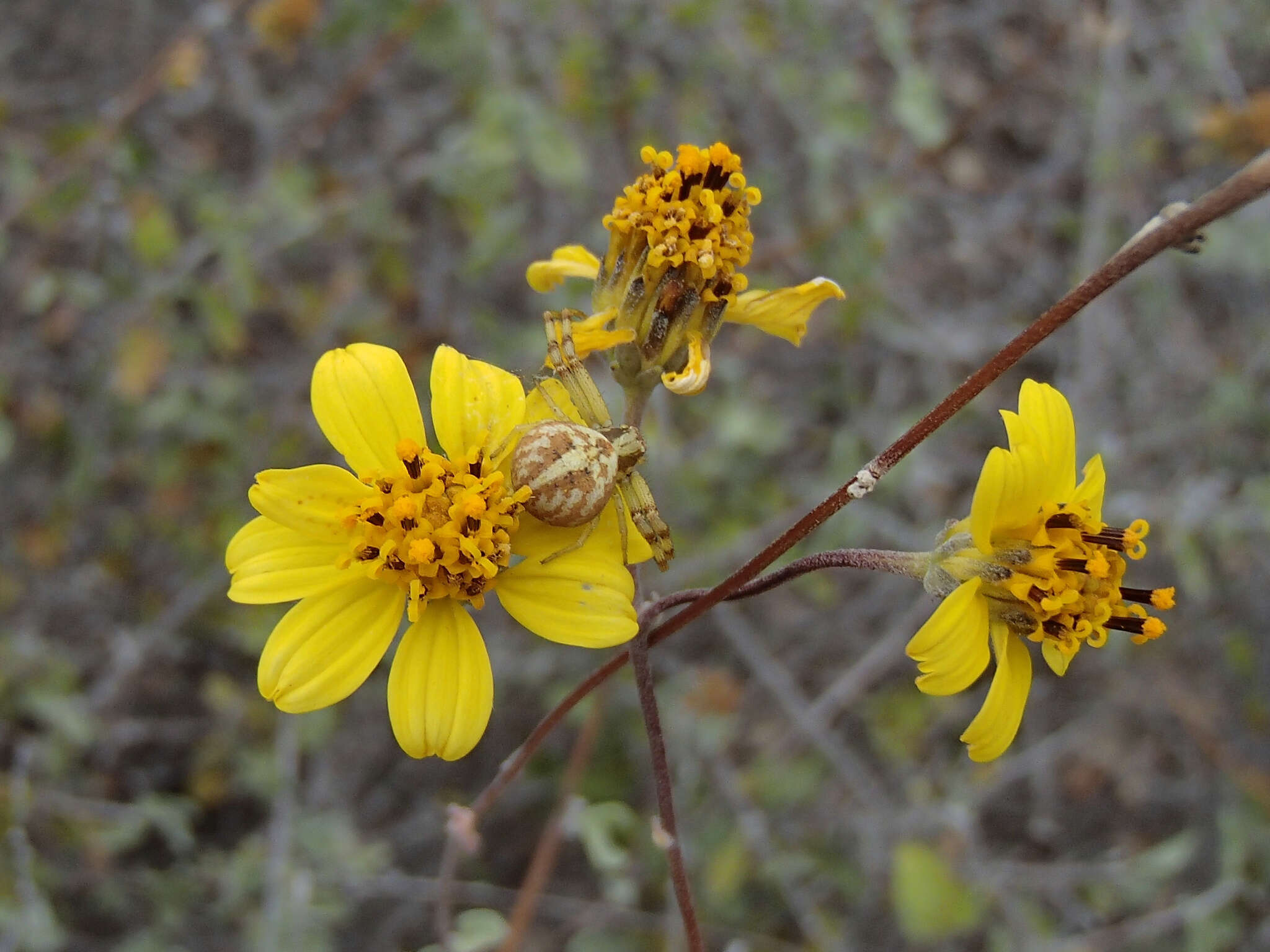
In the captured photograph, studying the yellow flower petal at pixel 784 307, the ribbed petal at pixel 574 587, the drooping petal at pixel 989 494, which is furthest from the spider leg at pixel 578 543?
the drooping petal at pixel 989 494

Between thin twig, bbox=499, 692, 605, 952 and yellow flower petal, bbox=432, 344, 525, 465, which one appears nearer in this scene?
yellow flower petal, bbox=432, 344, 525, 465

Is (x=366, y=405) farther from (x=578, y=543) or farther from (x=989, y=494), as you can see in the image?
(x=989, y=494)

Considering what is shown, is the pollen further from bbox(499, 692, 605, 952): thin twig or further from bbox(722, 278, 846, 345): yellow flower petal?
bbox(499, 692, 605, 952): thin twig

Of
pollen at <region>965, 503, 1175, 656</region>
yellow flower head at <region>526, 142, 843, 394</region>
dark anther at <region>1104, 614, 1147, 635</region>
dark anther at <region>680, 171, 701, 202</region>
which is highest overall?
dark anther at <region>680, 171, 701, 202</region>

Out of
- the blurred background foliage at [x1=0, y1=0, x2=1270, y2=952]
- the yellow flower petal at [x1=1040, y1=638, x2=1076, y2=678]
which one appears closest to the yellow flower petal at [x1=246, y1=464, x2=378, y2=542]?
the yellow flower petal at [x1=1040, y1=638, x2=1076, y2=678]

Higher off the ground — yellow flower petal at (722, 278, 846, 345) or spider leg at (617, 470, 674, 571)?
yellow flower petal at (722, 278, 846, 345)

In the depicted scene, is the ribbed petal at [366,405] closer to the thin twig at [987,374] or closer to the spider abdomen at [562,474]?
the spider abdomen at [562,474]
